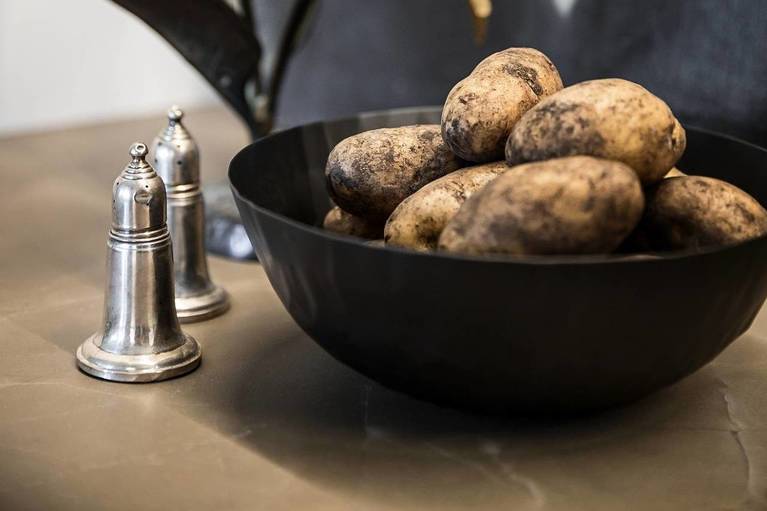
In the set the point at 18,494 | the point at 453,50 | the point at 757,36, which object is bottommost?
the point at 18,494

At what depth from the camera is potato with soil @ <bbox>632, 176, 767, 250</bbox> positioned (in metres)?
0.66

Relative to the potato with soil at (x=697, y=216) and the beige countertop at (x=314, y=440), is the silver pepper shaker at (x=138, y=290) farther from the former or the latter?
the potato with soil at (x=697, y=216)

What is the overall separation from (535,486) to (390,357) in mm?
111

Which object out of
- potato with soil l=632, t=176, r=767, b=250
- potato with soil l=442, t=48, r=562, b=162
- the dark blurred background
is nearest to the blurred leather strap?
the dark blurred background

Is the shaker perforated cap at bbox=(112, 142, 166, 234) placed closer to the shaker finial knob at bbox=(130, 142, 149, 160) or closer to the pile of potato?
the shaker finial knob at bbox=(130, 142, 149, 160)

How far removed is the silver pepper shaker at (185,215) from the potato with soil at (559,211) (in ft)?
1.18

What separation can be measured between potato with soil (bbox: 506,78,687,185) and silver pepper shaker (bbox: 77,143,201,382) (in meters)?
0.26

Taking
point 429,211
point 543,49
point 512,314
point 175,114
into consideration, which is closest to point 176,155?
point 175,114

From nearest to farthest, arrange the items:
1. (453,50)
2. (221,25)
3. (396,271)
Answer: (396,271) < (221,25) < (453,50)

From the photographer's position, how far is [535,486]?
62 centimetres

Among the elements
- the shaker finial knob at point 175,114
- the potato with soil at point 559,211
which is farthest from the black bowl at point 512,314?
the shaker finial knob at point 175,114

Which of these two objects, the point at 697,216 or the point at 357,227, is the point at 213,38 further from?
the point at 697,216

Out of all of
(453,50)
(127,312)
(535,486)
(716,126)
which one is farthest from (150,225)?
(453,50)

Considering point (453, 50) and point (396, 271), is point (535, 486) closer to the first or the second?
point (396, 271)
